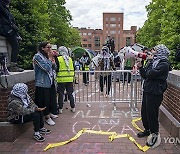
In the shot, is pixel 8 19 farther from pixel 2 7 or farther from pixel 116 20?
pixel 116 20

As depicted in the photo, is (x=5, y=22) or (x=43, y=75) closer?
(x=5, y=22)

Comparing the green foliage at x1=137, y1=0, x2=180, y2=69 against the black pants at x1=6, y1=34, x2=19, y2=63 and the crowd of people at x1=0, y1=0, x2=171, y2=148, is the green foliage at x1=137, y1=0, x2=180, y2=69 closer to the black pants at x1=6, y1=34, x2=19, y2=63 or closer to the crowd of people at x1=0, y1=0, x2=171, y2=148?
the crowd of people at x1=0, y1=0, x2=171, y2=148

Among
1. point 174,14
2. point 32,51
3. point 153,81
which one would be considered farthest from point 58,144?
point 174,14

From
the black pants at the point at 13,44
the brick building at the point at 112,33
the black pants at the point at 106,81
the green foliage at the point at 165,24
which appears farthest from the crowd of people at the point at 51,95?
the brick building at the point at 112,33

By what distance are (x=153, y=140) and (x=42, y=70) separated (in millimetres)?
2640

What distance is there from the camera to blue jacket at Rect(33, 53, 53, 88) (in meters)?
5.30

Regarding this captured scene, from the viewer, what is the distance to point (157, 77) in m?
4.39

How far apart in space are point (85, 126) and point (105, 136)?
30.9 inches

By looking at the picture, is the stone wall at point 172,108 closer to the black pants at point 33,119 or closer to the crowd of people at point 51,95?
Result: the crowd of people at point 51,95

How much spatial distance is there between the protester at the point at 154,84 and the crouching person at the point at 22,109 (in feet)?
6.78

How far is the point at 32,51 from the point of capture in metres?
13.1

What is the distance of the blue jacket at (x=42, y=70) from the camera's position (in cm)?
530

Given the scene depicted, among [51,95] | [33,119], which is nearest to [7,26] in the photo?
[51,95]

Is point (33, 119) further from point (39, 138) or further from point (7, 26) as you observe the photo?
point (7, 26)
